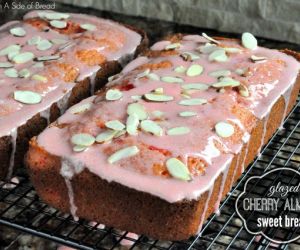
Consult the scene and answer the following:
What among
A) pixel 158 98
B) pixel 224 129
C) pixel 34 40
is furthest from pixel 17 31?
pixel 224 129

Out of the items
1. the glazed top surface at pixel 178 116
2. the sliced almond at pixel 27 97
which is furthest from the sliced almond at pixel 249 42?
the sliced almond at pixel 27 97

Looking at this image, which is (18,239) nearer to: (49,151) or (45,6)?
(49,151)

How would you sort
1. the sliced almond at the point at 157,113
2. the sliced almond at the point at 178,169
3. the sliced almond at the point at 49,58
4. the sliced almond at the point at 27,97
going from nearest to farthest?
the sliced almond at the point at 178,169, the sliced almond at the point at 157,113, the sliced almond at the point at 27,97, the sliced almond at the point at 49,58

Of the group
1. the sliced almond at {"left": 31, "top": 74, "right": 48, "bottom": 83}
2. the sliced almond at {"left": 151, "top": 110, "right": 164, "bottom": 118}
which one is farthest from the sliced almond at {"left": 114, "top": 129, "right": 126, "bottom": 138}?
the sliced almond at {"left": 31, "top": 74, "right": 48, "bottom": 83}

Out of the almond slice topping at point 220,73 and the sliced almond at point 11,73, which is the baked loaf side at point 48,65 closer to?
the sliced almond at point 11,73

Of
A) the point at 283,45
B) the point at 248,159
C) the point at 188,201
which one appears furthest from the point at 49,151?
the point at 283,45
